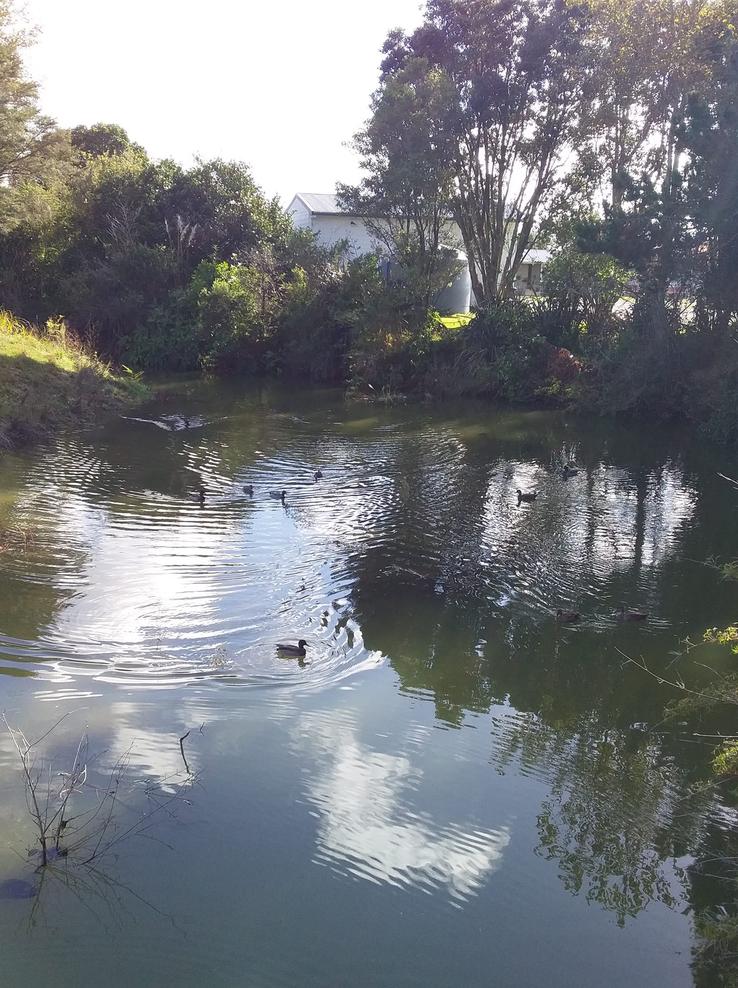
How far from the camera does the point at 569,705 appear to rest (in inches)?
295

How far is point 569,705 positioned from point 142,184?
2965 cm

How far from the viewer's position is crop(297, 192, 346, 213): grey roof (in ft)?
126

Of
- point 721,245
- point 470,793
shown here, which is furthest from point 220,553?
point 721,245

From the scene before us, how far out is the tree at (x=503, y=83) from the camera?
2419 centimetres

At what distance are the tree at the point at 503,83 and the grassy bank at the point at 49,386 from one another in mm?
12234

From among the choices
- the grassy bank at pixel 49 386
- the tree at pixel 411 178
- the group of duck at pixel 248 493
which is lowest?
the group of duck at pixel 248 493

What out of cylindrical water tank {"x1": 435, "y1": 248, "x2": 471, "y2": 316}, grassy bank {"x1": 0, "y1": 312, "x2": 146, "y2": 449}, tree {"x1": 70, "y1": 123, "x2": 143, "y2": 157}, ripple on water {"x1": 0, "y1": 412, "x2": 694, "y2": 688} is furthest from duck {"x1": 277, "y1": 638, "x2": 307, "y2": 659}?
tree {"x1": 70, "y1": 123, "x2": 143, "y2": 157}

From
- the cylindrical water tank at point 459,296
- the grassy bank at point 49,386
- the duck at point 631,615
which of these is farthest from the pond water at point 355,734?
the cylindrical water tank at point 459,296

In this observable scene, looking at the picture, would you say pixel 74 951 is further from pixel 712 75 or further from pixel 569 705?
pixel 712 75

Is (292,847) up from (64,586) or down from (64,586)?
down

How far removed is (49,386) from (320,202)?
23922 mm

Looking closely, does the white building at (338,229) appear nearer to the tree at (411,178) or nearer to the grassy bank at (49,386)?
the tree at (411,178)

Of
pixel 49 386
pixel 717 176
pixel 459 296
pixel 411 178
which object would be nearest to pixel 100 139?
pixel 459 296

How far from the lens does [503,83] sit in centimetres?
2484
